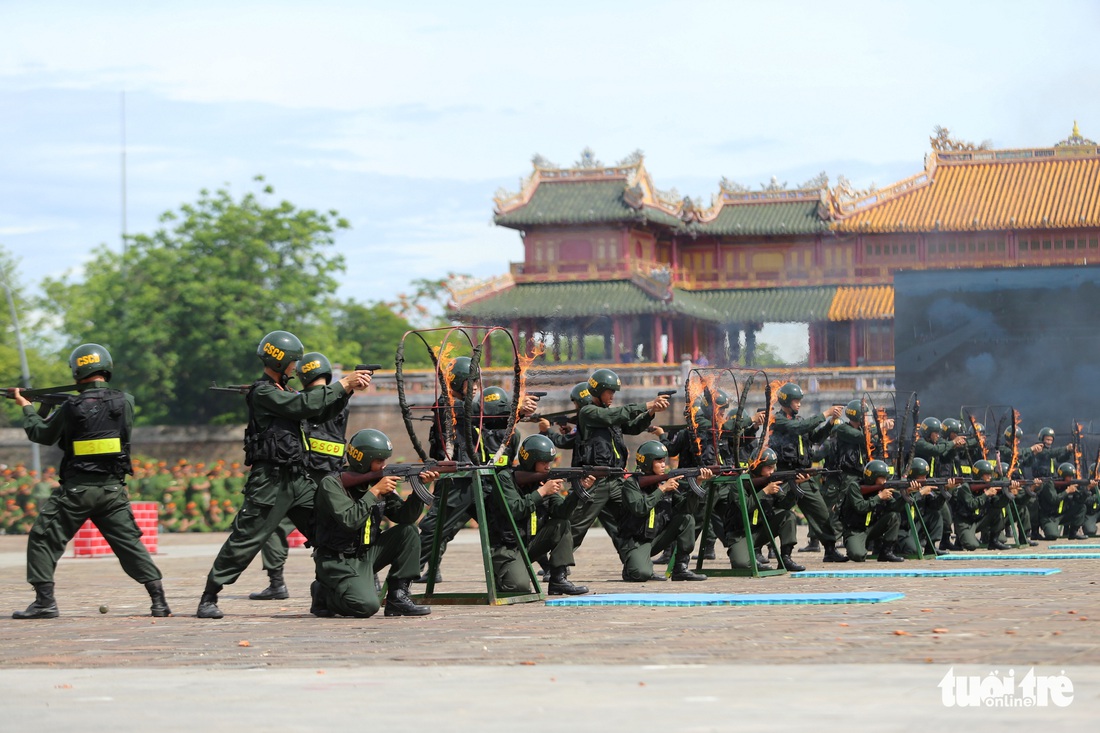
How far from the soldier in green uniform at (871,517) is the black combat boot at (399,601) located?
8827 mm

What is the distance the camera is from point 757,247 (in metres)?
64.1

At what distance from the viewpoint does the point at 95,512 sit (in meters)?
13.8

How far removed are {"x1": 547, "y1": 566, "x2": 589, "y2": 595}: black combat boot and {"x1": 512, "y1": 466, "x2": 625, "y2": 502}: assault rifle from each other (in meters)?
0.69

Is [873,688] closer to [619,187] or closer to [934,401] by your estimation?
[934,401]

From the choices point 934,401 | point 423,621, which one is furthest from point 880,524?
point 934,401

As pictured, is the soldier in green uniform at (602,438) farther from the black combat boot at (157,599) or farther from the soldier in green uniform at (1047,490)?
the soldier in green uniform at (1047,490)

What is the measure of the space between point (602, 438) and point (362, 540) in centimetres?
418

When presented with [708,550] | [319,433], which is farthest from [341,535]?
[708,550]

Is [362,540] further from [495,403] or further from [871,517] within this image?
[871,517]

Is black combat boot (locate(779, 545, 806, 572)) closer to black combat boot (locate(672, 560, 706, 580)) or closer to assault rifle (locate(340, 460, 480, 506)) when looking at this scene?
black combat boot (locate(672, 560, 706, 580))

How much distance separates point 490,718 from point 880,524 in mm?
14120

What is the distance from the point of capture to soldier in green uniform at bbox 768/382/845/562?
20359mm

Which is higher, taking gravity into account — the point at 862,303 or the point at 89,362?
the point at 862,303

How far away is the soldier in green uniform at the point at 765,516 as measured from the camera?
18719 mm
